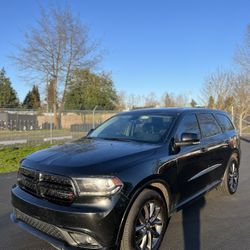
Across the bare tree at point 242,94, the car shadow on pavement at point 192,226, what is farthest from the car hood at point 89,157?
the bare tree at point 242,94

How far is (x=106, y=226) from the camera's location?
3309 millimetres

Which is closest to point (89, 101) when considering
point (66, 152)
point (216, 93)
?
point (216, 93)

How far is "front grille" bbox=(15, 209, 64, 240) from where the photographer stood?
3404 mm

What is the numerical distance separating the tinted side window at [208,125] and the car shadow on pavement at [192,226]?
4.33 ft

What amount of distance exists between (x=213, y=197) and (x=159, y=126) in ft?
8.10

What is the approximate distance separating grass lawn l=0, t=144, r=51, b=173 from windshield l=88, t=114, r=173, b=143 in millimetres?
4653

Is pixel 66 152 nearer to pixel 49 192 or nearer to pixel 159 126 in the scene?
pixel 49 192

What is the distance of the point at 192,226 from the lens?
4.82 meters

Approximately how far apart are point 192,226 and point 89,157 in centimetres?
213

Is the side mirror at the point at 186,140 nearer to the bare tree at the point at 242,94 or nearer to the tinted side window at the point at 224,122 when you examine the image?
the tinted side window at the point at 224,122

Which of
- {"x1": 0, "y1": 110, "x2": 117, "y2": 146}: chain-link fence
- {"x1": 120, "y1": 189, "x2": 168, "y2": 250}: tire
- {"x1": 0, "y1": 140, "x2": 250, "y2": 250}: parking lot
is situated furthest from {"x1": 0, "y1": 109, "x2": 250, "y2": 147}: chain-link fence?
{"x1": 120, "y1": 189, "x2": 168, "y2": 250}: tire

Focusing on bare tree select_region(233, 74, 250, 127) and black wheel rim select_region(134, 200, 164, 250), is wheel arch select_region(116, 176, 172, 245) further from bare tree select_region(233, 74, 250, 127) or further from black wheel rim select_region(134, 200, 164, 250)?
bare tree select_region(233, 74, 250, 127)

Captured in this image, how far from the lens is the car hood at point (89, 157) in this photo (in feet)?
11.4

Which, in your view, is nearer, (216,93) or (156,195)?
(156,195)
